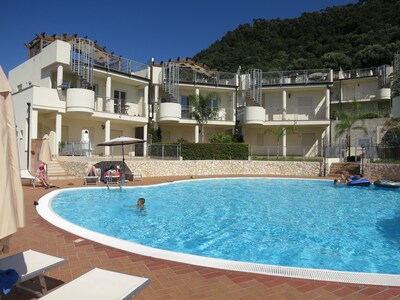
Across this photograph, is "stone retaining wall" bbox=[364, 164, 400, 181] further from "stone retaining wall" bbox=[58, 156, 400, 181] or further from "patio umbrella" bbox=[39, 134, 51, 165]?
"patio umbrella" bbox=[39, 134, 51, 165]

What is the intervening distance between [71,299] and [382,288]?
3.67m

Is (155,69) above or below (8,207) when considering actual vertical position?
above

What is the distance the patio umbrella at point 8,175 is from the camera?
260 cm

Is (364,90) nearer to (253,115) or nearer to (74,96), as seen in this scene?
(253,115)

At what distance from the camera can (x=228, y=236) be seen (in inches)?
297

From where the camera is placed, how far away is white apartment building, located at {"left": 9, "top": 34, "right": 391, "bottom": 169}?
21.0 m

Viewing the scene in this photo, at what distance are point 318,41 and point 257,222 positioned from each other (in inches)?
2378

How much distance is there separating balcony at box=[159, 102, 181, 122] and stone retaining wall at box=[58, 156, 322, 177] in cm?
683

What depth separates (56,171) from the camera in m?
18.2

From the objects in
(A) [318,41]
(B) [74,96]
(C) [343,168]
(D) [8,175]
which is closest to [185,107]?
(B) [74,96]

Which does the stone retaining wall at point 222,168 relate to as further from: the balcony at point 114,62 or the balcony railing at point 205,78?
the balcony railing at point 205,78

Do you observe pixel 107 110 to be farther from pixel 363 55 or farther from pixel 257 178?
pixel 363 55

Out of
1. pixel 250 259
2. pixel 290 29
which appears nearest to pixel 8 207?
pixel 250 259

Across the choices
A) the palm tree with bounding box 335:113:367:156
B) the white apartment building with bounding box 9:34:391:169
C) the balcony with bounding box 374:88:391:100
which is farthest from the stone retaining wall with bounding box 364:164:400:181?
the balcony with bounding box 374:88:391:100
